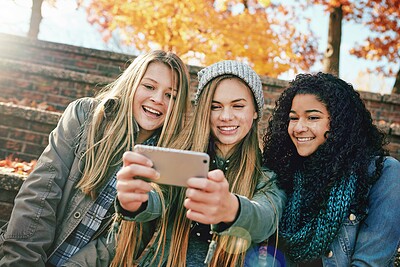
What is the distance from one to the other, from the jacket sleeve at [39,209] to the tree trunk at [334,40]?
18.5 ft

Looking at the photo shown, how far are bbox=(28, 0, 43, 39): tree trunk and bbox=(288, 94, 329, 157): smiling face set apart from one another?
242 inches

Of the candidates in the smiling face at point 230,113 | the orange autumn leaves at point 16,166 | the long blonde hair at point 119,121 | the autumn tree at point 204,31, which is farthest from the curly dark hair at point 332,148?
the autumn tree at point 204,31

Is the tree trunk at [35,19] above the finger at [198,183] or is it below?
above

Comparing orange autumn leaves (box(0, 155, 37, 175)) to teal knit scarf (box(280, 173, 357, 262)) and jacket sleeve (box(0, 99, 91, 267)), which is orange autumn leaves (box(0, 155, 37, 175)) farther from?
teal knit scarf (box(280, 173, 357, 262))

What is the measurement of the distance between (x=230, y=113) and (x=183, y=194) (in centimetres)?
48

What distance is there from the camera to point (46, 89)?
4090mm

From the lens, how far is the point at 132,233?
190 centimetres

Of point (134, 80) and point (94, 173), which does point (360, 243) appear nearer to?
point (94, 173)

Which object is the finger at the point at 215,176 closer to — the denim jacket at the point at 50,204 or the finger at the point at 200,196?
the finger at the point at 200,196

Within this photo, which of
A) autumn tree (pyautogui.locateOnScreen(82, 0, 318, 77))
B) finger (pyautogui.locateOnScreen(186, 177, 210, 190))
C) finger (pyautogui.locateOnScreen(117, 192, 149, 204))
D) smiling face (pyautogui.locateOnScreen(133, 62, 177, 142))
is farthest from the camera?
autumn tree (pyautogui.locateOnScreen(82, 0, 318, 77))

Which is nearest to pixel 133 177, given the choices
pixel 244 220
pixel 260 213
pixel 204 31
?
pixel 244 220

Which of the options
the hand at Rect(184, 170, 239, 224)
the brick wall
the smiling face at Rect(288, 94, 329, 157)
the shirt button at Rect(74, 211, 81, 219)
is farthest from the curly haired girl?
the brick wall

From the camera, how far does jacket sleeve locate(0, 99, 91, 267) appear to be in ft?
6.07

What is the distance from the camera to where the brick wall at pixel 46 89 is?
3.13m
